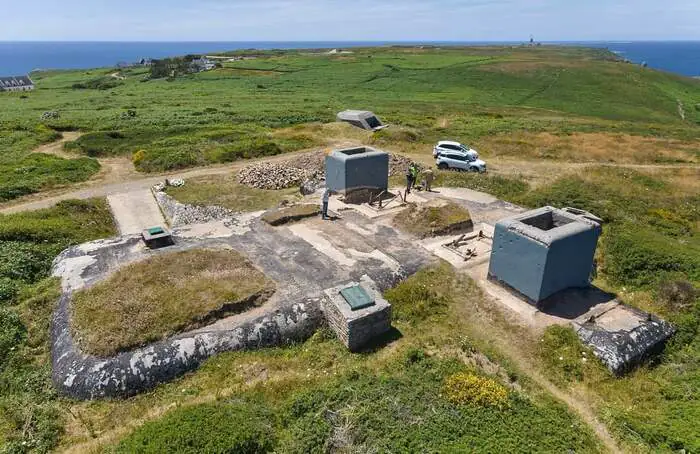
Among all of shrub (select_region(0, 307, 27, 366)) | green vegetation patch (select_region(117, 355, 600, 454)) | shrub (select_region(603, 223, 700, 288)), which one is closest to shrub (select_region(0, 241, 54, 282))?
shrub (select_region(0, 307, 27, 366))

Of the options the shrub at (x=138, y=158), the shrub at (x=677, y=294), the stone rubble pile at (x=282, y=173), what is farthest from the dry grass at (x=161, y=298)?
the shrub at (x=138, y=158)

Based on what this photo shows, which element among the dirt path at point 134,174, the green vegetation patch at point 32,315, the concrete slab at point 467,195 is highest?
the green vegetation patch at point 32,315

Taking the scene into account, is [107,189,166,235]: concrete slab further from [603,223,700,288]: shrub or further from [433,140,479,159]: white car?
[603,223,700,288]: shrub

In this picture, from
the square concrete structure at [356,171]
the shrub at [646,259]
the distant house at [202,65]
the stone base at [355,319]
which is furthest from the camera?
the distant house at [202,65]

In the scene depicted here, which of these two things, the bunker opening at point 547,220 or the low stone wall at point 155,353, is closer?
the low stone wall at point 155,353

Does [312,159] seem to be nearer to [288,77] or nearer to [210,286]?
[210,286]

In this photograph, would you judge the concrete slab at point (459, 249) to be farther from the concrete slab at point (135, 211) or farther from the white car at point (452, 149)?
the concrete slab at point (135, 211)
